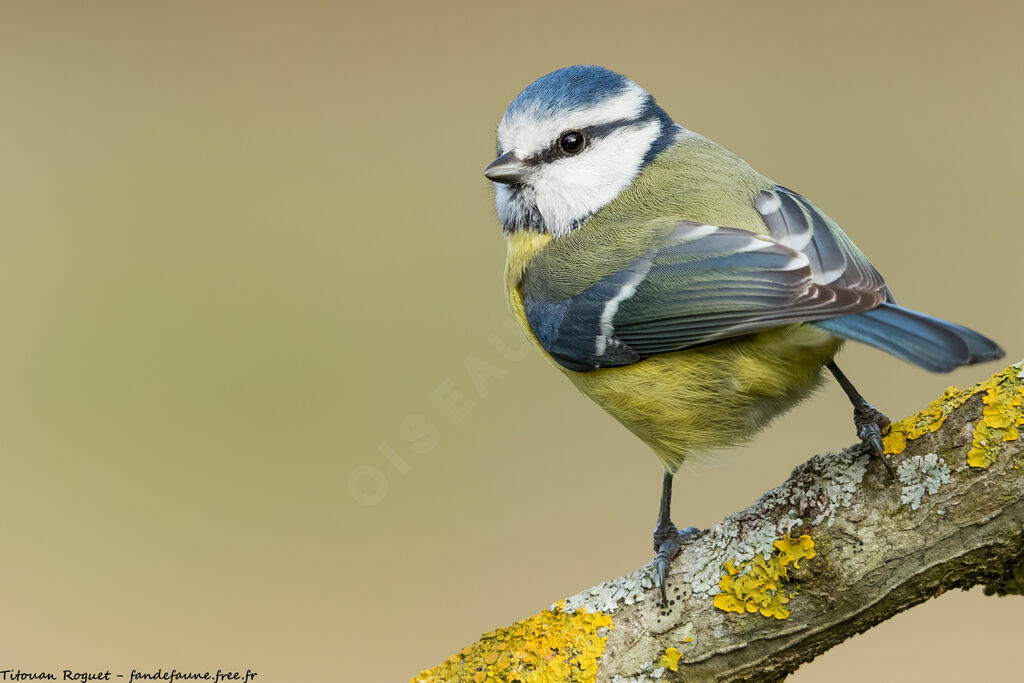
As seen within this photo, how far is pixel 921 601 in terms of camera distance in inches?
46.8

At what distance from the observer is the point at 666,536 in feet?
4.91

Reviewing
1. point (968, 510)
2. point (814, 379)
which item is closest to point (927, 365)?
point (968, 510)

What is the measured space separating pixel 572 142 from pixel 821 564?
34.8 inches

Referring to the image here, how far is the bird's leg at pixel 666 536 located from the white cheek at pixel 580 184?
508 mm

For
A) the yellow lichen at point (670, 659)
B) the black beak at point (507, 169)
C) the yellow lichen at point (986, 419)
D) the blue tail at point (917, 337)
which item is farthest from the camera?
the black beak at point (507, 169)

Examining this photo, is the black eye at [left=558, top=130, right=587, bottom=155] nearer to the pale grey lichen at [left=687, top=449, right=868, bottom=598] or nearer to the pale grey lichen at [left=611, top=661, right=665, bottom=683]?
the pale grey lichen at [left=687, top=449, right=868, bottom=598]

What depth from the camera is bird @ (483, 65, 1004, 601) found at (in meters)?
1.24

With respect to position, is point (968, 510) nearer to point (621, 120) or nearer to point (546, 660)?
point (546, 660)

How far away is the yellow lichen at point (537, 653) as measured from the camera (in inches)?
51.6

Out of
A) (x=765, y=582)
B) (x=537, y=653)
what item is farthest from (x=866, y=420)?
(x=537, y=653)

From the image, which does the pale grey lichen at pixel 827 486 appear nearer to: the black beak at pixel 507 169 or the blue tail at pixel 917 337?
the blue tail at pixel 917 337

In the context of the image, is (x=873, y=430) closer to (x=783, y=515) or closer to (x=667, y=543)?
(x=783, y=515)

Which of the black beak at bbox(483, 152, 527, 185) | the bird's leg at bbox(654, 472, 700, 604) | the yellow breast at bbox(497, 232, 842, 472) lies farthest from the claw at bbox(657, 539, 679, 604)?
the black beak at bbox(483, 152, 527, 185)

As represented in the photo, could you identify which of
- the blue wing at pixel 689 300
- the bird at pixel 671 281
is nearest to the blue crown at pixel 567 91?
the bird at pixel 671 281
